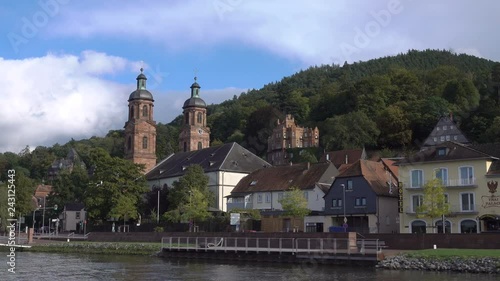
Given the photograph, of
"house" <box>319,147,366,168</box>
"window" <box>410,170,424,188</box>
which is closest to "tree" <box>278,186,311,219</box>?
"window" <box>410,170,424,188</box>

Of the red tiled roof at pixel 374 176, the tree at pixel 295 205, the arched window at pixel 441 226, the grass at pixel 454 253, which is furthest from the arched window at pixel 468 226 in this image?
the tree at pixel 295 205

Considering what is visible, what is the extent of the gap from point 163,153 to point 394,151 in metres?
82.3

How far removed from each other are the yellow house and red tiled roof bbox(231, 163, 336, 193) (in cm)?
1573

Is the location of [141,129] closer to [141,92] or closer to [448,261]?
[141,92]

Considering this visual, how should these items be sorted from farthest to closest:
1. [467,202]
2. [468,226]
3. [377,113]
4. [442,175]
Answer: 1. [377,113]
2. [442,175]
3. [467,202]
4. [468,226]

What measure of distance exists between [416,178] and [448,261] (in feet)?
60.9

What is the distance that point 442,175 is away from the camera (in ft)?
175

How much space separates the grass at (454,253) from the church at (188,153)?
145ft

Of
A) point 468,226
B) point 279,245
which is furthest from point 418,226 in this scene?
point 279,245

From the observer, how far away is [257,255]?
4859 centimetres

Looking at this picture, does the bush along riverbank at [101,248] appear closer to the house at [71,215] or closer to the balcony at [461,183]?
the balcony at [461,183]

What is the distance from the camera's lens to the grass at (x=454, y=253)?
1455 inches

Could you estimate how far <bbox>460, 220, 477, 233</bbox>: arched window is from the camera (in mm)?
50928

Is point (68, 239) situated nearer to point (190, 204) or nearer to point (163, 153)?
point (190, 204)
